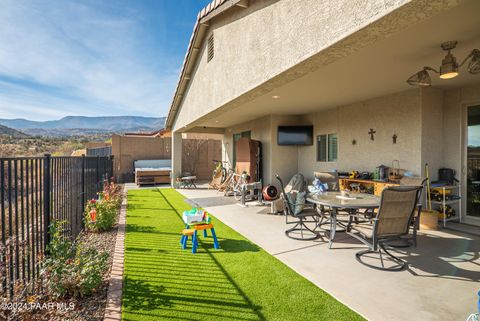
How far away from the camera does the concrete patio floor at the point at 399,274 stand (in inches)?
109

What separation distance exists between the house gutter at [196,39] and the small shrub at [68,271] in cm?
462

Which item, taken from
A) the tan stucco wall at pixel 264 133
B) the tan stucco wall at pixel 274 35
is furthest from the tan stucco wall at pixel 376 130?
the tan stucco wall at pixel 274 35

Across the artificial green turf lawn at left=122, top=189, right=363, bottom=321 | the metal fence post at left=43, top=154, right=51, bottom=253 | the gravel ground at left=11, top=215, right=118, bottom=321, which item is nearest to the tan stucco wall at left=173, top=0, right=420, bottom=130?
the artificial green turf lawn at left=122, top=189, right=363, bottom=321

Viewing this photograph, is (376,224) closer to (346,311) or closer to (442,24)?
(346,311)

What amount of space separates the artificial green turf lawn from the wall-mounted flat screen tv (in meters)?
5.51

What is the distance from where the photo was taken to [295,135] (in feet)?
32.2

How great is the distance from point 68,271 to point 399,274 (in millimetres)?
4162

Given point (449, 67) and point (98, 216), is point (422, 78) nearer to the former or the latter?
point (449, 67)

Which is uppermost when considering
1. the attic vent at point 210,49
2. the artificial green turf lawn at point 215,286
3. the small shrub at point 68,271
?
the attic vent at point 210,49

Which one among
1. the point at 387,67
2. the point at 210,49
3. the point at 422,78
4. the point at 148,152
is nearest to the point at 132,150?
the point at 148,152

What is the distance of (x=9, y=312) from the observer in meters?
2.40

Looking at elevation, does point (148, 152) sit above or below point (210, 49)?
below

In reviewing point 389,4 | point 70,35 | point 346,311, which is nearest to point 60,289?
point 346,311

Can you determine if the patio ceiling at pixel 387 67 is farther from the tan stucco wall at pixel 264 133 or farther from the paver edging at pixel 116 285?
the paver edging at pixel 116 285
